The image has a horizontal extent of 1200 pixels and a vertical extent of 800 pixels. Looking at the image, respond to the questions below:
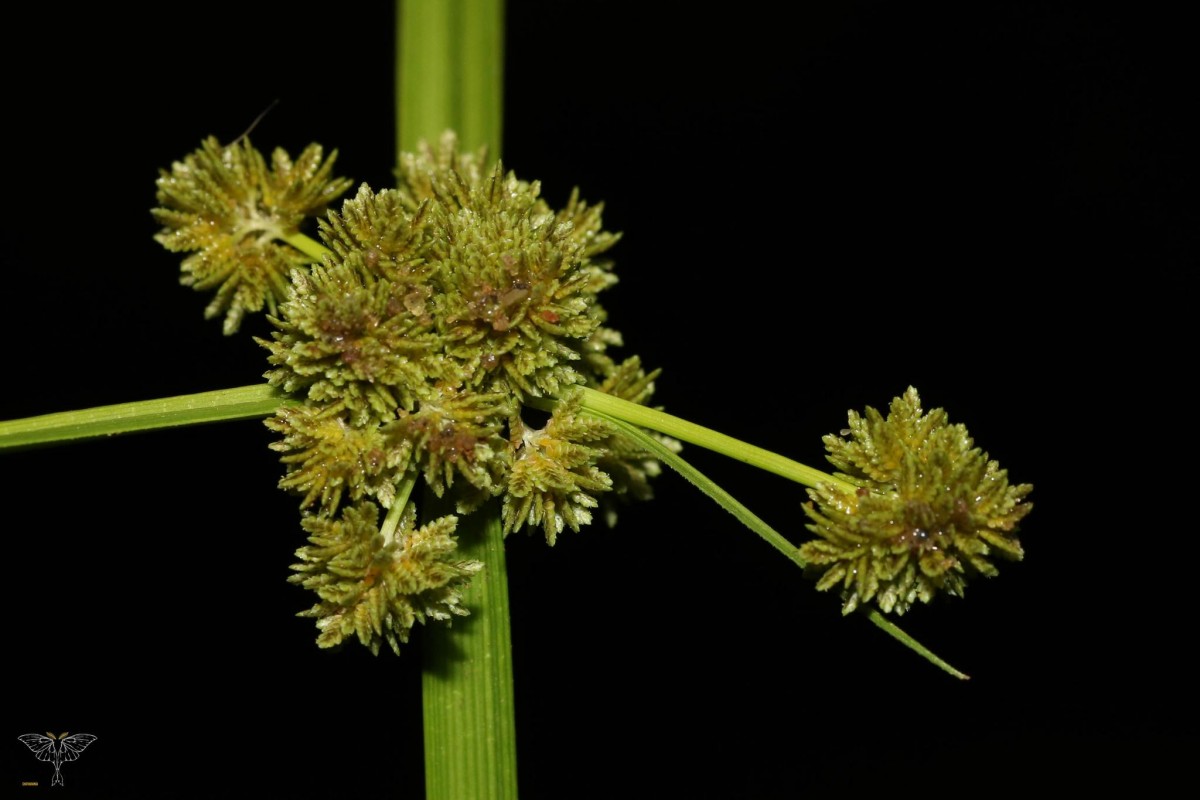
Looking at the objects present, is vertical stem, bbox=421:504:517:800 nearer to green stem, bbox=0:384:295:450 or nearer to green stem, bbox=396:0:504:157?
green stem, bbox=0:384:295:450

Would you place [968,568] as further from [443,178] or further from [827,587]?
[443,178]

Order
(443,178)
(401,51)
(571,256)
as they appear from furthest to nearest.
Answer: (401,51), (443,178), (571,256)

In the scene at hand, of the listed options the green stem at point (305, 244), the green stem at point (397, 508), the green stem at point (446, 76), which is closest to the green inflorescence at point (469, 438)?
the green stem at point (397, 508)

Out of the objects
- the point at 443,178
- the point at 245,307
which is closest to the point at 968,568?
the point at 443,178
